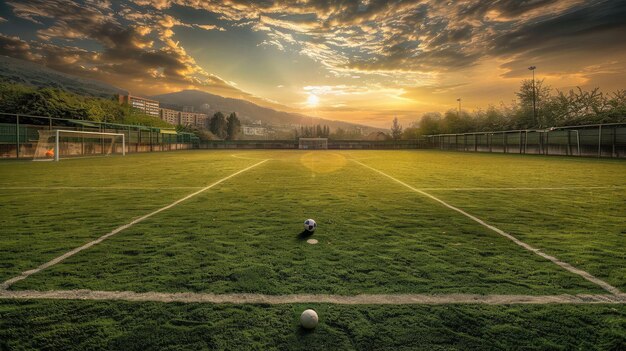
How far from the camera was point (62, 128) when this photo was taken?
30828 mm

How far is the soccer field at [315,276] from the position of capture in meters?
2.61

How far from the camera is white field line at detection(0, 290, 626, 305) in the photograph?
3.14 meters

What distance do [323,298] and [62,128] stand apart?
3619 cm

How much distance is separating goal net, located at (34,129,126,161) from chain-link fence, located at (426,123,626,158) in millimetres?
42678

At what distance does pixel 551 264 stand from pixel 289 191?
286 inches

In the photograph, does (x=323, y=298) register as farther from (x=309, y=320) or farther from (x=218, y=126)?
(x=218, y=126)

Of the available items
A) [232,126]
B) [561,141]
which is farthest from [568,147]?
[232,126]

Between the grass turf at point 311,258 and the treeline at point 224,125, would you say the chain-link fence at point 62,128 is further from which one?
the treeline at point 224,125

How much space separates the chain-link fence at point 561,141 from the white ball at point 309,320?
33.2 m

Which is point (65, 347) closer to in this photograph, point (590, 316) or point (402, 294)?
point (402, 294)

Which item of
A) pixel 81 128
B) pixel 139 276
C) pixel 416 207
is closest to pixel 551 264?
pixel 416 207

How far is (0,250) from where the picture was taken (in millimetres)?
4664

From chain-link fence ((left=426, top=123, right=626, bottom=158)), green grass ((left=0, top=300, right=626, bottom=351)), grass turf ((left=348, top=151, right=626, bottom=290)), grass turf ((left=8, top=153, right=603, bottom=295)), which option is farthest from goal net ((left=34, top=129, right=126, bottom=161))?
chain-link fence ((left=426, top=123, right=626, bottom=158))

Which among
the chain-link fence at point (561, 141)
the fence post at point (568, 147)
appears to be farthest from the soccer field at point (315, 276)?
the fence post at point (568, 147)
